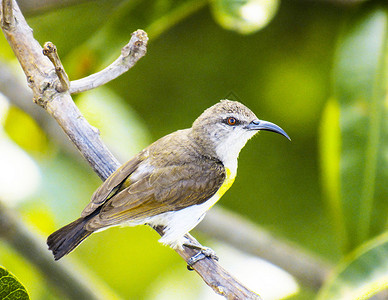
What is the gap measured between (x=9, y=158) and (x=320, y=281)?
127 centimetres

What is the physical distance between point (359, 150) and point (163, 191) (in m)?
0.70

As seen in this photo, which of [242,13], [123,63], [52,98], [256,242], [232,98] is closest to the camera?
[123,63]

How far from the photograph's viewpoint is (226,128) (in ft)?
4.95

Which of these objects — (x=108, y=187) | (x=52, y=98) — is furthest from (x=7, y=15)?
(x=108, y=187)

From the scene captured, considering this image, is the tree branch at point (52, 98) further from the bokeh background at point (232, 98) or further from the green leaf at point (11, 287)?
the bokeh background at point (232, 98)

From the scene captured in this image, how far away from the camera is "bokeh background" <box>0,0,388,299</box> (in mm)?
1785

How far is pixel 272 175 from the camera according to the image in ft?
7.82

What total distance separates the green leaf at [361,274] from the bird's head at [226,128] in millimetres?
426

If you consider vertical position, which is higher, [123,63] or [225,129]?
[225,129]

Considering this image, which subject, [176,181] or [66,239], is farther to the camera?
[176,181]

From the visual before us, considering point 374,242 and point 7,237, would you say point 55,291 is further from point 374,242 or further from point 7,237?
point 374,242

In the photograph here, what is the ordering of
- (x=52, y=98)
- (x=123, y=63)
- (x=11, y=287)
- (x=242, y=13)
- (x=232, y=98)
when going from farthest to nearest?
(x=232, y=98) → (x=242, y=13) → (x=52, y=98) → (x=123, y=63) → (x=11, y=287)

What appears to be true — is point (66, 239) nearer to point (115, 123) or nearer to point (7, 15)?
point (7, 15)

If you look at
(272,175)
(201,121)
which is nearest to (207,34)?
(272,175)
